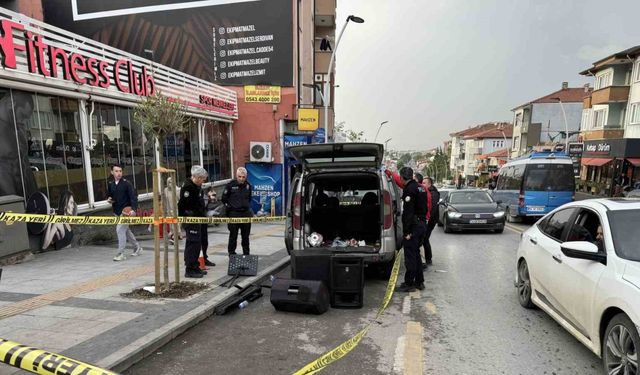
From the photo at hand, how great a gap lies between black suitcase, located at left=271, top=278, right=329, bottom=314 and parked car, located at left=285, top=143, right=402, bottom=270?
3.98ft

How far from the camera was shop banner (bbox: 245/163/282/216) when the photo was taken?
53.4ft

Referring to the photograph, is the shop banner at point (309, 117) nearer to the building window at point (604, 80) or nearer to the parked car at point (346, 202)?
the parked car at point (346, 202)

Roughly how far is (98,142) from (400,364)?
8899mm

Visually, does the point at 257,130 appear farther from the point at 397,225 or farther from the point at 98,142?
the point at 397,225

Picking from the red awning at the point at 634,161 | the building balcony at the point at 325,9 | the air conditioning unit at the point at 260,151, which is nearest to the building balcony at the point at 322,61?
the building balcony at the point at 325,9

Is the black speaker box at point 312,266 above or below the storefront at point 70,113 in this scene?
below

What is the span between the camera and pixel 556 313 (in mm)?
4332

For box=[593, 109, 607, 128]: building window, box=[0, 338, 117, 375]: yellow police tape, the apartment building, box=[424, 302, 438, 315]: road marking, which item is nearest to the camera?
box=[0, 338, 117, 375]: yellow police tape

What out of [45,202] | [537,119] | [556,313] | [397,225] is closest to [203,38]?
[45,202]

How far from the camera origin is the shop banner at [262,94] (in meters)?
17.8

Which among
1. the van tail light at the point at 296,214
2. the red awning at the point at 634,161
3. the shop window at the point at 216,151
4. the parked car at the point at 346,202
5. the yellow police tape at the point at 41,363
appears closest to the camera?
the yellow police tape at the point at 41,363

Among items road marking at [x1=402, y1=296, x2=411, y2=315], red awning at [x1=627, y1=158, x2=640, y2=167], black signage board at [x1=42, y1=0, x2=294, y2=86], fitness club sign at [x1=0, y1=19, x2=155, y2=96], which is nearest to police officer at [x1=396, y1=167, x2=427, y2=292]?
road marking at [x1=402, y1=296, x2=411, y2=315]

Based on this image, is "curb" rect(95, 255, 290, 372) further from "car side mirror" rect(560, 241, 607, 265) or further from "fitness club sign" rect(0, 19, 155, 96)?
"fitness club sign" rect(0, 19, 155, 96)

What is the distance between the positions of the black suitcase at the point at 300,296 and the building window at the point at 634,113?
36277mm
